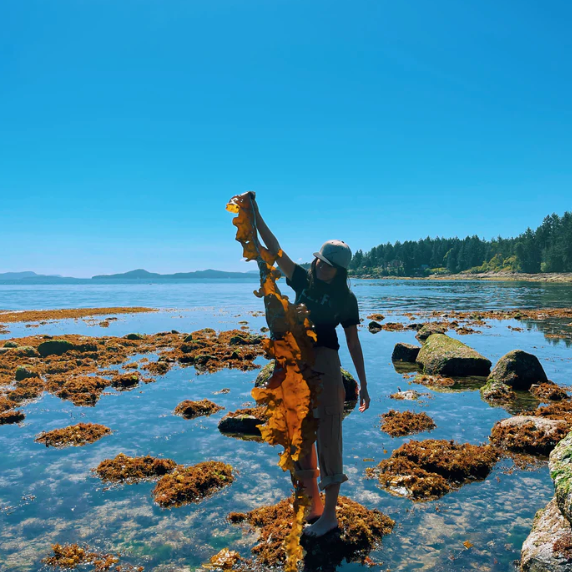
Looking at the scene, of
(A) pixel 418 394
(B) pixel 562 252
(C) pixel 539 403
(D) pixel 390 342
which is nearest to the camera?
(C) pixel 539 403

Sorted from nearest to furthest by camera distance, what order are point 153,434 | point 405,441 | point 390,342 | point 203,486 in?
point 203,486
point 405,441
point 153,434
point 390,342

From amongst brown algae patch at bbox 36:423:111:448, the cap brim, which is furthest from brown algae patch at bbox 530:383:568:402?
brown algae patch at bbox 36:423:111:448

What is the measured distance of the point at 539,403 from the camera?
998cm

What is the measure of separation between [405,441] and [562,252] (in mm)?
124967

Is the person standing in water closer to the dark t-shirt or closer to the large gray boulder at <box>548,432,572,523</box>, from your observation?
the dark t-shirt

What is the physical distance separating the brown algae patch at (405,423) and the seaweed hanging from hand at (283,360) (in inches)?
197

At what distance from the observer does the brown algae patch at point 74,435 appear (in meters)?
7.85

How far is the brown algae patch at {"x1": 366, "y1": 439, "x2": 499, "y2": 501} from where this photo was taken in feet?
19.8

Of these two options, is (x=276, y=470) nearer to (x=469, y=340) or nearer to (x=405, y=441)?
(x=405, y=441)

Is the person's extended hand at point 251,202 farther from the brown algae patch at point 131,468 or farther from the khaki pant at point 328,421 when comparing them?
the brown algae patch at point 131,468

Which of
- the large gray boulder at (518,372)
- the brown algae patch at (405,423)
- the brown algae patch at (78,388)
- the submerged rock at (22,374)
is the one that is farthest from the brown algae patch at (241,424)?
the submerged rock at (22,374)

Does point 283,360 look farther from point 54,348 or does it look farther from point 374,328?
point 374,328

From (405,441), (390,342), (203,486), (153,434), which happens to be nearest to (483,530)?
(405,441)

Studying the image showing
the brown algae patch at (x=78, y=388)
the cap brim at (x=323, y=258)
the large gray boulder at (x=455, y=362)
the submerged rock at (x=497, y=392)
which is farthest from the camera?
the large gray boulder at (x=455, y=362)
